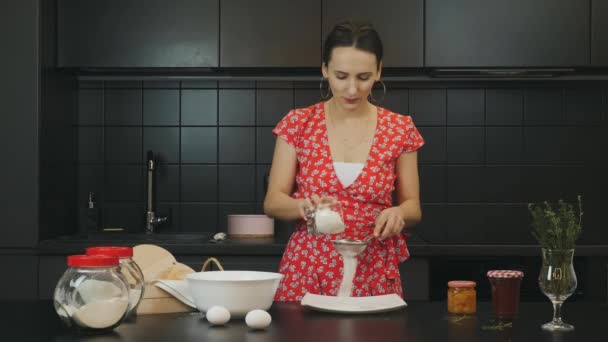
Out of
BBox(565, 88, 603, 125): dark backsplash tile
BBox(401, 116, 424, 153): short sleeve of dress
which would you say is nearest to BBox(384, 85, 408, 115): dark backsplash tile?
BBox(565, 88, 603, 125): dark backsplash tile

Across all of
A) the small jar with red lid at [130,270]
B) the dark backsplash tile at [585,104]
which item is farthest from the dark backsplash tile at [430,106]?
the small jar with red lid at [130,270]

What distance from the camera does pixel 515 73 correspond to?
3584 mm

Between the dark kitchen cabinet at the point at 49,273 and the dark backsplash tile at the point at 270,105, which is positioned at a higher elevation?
the dark backsplash tile at the point at 270,105

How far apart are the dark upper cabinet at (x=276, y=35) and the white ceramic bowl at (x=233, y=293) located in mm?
1836

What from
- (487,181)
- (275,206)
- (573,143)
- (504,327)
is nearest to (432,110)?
(487,181)

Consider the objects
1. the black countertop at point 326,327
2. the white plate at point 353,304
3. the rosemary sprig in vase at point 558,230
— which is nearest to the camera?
the black countertop at point 326,327

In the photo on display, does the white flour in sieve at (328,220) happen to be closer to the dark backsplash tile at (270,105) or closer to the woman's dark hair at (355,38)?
the woman's dark hair at (355,38)

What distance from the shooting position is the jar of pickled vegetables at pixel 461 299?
6.13 ft

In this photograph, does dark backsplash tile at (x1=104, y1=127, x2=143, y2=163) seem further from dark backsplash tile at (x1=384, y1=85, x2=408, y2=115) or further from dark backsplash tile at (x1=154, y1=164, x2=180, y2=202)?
dark backsplash tile at (x1=384, y1=85, x2=408, y2=115)

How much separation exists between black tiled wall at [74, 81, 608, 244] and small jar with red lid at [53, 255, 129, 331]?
2.21 metres

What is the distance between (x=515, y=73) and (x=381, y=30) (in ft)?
1.88

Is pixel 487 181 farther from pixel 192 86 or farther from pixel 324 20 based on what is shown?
Result: pixel 192 86

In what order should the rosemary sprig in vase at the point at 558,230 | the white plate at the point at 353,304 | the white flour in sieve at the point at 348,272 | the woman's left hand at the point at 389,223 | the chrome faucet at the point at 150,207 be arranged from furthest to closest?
the chrome faucet at the point at 150,207
the woman's left hand at the point at 389,223
the white flour in sieve at the point at 348,272
the white plate at the point at 353,304
the rosemary sprig in vase at the point at 558,230

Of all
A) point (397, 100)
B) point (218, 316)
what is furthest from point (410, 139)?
point (397, 100)
